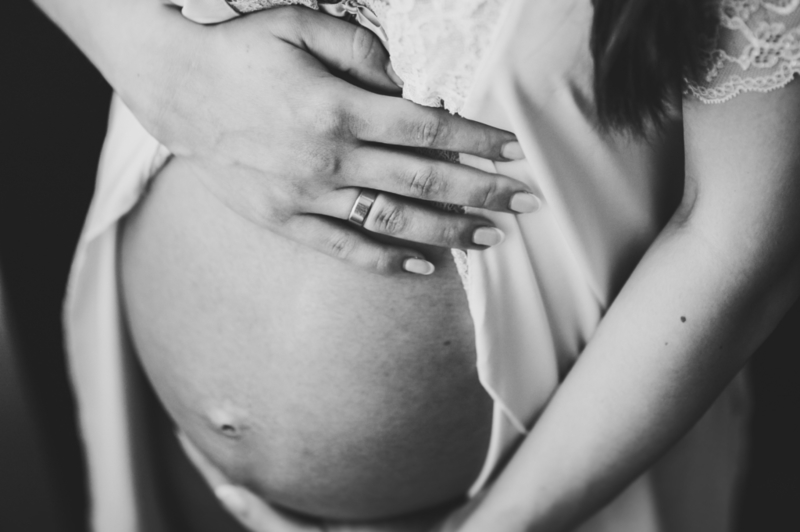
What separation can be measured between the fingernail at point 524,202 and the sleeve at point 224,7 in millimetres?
273

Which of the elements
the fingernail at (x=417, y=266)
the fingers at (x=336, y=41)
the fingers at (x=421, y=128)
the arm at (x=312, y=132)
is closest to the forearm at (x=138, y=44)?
the arm at (x=312, y=132)

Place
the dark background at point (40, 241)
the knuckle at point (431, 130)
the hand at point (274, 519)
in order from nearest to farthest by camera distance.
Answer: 1. the knuckle at point (431, 130)
2. the hand at point (274, 519)
3. the dark background at point (40, 241)

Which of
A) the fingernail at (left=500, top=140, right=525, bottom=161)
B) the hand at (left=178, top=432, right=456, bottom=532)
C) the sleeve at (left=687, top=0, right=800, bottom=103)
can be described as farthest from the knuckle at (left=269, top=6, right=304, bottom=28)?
the hand at (left=178, top=432, right=456, bottom=532)

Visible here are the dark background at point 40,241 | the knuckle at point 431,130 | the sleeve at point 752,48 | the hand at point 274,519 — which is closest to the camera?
the sleeve at point 752,48

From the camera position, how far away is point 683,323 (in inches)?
20.7

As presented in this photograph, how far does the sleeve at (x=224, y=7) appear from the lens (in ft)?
1.80

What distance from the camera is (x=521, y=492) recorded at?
0.62 m

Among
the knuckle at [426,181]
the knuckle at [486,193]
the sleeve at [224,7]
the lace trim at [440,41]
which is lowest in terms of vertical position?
the knuckle at [426,181]

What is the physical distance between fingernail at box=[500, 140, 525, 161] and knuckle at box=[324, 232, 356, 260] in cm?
17

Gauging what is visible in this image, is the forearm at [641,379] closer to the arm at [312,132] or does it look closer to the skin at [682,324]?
the skin at [682,324]

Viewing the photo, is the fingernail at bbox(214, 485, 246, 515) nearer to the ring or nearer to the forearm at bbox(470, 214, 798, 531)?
the forearm at bbox(470, 214, 798, 531)

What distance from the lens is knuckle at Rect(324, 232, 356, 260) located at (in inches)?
22.3

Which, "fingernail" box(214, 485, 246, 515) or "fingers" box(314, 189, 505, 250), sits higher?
"fingers" box(314, 189, 505, 250)

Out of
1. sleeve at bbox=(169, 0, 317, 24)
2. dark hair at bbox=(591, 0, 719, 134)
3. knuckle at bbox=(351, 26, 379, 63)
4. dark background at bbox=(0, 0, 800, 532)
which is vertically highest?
dark hair at bbox=(591, 0, 719, 134)
